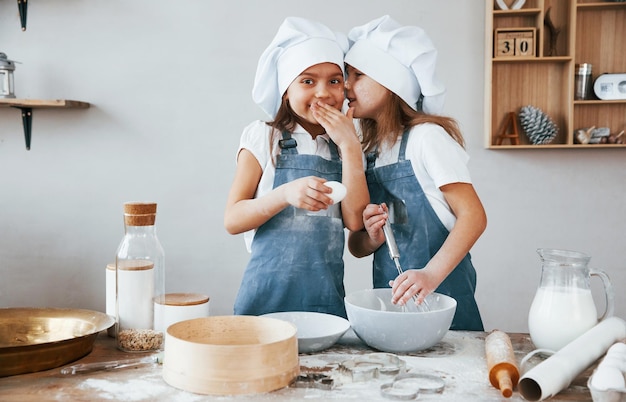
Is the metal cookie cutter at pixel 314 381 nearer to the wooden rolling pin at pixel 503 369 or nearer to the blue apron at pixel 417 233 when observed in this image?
the wooden rolling pin at pixel 503 369

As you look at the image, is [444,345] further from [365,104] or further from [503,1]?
[503,1]

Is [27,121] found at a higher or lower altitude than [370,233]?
higher

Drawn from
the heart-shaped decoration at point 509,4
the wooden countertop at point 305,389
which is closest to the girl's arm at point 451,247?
the wooden countertop at point 305,389

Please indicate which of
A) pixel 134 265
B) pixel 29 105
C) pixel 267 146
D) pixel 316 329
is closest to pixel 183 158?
pixel 29 105

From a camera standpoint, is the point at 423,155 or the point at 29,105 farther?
the point at 29,105

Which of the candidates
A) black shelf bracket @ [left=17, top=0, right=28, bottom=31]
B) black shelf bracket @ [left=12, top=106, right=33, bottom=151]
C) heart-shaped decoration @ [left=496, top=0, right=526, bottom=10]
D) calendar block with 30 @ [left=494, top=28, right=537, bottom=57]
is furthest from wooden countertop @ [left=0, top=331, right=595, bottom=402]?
black shelf bracket @ [left=17, top=0, right=28, bottom=31]

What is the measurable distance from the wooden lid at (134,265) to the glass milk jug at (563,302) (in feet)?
2.43

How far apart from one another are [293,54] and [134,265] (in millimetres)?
678

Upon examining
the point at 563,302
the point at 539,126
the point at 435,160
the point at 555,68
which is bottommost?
the point at 563,302

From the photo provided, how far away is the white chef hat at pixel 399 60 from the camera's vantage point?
1534mm

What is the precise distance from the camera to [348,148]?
4.90 ft

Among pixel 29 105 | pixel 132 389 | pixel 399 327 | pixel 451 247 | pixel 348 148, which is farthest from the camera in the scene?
pixel 29 105

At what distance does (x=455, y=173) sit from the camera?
4.78 ft

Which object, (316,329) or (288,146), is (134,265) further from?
(288,146)
